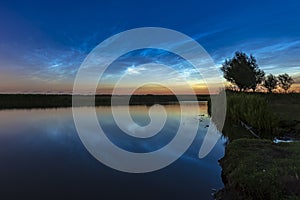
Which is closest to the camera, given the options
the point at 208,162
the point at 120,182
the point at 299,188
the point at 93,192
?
the point at 299,188

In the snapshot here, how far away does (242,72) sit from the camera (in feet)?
147

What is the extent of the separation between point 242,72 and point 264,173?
136ft

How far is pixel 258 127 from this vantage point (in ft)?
57.6

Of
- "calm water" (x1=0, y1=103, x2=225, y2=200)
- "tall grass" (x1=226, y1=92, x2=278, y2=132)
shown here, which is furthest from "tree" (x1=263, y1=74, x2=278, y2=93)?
"calm water" (x1=0, y1=103, x2=225, y2=200)

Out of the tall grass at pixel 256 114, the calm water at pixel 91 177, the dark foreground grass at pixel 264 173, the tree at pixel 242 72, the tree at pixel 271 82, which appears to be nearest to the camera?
the dark foreground grass at pixel 264 173

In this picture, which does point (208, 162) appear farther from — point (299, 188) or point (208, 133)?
point (208, 133)

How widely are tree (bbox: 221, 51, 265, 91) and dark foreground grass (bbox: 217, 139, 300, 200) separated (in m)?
37.9

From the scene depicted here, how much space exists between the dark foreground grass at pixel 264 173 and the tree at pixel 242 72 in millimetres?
37863

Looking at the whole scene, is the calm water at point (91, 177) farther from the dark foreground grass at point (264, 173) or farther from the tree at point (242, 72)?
the tree at point (242, 72)

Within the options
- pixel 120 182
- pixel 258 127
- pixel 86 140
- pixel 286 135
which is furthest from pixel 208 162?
pixel 86 140

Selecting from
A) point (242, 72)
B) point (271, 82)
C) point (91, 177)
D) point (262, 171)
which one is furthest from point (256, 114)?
point (271, 82)

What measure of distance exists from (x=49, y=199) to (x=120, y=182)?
248 centimetres

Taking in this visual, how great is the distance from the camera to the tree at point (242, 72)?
45125 mm

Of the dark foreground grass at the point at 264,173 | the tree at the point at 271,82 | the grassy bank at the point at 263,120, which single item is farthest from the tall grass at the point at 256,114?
the tree at the point at 271,82
